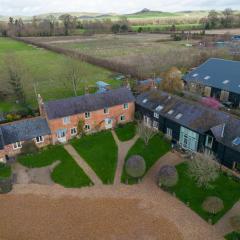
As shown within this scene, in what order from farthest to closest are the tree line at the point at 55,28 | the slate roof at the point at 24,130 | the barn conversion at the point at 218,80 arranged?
the tree line at the point at 55,28
the barn conversion at the point at 218,80
the slate roof at the point at 24,130

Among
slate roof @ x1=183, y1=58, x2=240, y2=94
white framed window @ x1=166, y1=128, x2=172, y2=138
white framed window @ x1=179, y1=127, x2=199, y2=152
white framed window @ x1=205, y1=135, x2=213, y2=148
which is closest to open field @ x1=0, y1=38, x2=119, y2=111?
slate roof @ x1=183, y1=58, x2=240, y2=94

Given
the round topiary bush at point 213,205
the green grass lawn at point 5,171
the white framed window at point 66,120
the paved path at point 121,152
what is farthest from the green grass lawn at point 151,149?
the green grass lawn at point 5,171

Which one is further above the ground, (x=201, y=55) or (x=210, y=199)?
(x=201, y=55)

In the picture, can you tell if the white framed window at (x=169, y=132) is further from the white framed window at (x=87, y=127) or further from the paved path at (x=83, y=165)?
the paved path at (x=83, y=165)

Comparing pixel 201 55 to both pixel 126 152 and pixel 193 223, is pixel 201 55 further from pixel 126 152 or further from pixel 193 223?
pixel 193 223

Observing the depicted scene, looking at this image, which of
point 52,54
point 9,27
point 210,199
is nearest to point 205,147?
point 210,199

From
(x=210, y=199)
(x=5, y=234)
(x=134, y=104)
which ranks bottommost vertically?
(x=5, y=234)
